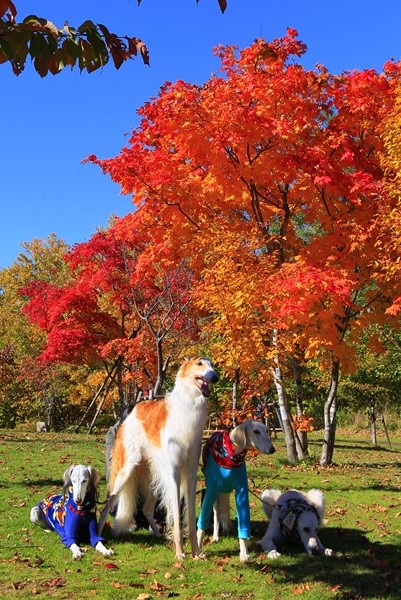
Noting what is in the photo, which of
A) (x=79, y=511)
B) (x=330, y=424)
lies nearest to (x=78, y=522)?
(x=79, y=511)

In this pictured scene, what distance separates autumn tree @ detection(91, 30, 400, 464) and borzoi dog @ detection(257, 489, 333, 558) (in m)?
4.11

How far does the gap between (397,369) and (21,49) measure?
78.6 ft

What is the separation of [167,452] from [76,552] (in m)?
1.28

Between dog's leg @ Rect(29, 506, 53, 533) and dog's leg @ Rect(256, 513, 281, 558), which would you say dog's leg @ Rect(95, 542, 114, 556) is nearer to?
dog's leg @ Rect(29, 506, 53, 533)

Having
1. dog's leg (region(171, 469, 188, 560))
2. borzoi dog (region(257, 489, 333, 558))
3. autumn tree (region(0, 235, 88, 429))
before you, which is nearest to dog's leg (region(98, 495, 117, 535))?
dog's leg (region(171, 469, 188, 560))

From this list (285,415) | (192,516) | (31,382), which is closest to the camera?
(192,516)

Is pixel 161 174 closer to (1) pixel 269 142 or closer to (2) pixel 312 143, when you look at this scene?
(1) pixel 269 142

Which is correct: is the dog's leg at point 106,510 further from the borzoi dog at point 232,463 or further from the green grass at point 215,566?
the borzoi dog at point 232,463

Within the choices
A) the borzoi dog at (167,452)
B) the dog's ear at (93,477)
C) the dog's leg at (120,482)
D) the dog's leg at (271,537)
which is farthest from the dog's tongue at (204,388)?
the dog's leg at (271,537)

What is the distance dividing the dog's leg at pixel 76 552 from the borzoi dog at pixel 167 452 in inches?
15.3

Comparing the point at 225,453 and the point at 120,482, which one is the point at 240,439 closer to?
the point at 225,453

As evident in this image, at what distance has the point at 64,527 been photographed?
6199 millimetres

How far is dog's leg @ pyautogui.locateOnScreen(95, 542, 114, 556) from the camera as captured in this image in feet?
19.2

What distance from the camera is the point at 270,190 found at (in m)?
13.3
